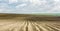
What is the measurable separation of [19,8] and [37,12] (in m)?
0.17

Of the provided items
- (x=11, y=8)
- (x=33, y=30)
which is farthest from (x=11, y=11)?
(x=33, y=30)

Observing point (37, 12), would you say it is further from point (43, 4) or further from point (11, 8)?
point (11, 8)

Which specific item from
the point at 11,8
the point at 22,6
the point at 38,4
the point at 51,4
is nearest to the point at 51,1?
the point at 51,4

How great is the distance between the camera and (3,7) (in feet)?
3.51

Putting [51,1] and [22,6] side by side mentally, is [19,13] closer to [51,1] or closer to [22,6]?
[22,6]

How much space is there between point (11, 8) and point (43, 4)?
300 mm

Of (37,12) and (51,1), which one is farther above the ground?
(51,1)

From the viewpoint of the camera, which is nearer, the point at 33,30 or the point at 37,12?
the point at 33,30

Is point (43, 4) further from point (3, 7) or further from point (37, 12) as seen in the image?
point (3, 7)

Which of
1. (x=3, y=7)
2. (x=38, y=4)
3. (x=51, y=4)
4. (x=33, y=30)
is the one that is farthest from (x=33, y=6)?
(x=33, y=30)

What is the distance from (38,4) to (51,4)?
132mm

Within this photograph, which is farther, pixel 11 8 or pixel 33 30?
pixel 11 8

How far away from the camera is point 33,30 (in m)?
0.46

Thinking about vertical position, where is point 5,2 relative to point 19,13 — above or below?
above
